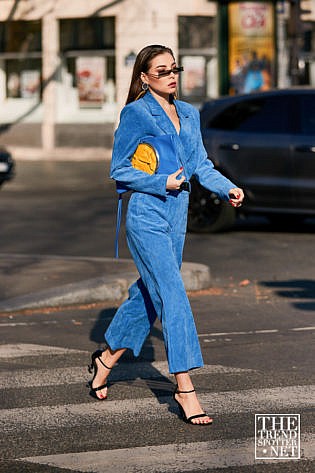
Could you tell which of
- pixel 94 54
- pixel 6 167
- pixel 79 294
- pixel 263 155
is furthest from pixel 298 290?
pixel 94 54

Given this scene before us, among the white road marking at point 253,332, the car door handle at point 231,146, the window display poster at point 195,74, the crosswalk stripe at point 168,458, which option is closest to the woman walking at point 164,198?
the crosswalk stripe at point 168,458

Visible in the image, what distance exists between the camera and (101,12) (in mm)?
32938

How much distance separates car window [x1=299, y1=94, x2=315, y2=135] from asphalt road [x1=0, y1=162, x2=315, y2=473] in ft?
5.51

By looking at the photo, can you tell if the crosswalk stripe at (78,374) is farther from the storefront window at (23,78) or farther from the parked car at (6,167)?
the storefront window at (23,78)

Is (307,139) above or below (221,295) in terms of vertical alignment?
above

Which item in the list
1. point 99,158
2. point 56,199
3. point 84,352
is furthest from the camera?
point 99,158

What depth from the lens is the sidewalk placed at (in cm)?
1009

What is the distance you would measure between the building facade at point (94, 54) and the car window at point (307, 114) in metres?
17.9

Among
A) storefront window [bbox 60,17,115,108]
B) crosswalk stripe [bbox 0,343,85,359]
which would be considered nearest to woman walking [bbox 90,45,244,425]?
crosswalk stripe [bbox 0,343,85,359]

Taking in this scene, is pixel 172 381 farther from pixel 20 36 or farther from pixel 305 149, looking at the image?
pixel 20 36

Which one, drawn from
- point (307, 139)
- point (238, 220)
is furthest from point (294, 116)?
point (238, 220)

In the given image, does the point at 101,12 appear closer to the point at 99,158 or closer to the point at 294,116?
the point at 99,158

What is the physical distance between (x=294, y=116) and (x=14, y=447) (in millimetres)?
9674

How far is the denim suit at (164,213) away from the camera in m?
6.15
